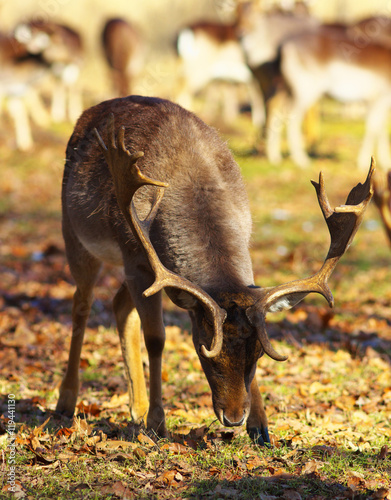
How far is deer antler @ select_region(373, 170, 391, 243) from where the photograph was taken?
588cm

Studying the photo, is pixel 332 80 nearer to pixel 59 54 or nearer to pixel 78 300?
pixel 59 54

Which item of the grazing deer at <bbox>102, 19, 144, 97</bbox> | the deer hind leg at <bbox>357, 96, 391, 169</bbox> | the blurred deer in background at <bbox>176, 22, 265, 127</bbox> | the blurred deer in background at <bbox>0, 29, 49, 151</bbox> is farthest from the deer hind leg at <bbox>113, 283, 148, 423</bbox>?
the grazing deer at <bbox>102, 19, 144, 97</bbox>

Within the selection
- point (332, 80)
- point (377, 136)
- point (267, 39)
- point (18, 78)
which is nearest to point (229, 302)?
point (377, 136)

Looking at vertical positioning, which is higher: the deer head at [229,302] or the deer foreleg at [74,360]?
the deer head at [229,302]

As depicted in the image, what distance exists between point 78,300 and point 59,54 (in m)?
13.8

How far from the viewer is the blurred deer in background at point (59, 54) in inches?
653

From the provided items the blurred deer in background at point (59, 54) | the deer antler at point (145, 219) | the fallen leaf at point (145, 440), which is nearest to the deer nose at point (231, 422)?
the deer antler at point (145, 219)

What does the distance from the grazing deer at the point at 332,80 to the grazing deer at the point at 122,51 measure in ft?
17.8

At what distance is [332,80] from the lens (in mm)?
16266

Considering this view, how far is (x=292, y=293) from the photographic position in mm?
3674

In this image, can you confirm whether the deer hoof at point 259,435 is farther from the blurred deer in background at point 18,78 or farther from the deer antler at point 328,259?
the blurred deer in background at point 18,78

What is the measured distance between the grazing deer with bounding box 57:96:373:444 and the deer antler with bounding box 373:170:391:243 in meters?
1.91

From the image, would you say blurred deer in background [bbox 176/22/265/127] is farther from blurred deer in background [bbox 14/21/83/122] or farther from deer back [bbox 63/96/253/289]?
deer back [bbox 63/96/253/289]

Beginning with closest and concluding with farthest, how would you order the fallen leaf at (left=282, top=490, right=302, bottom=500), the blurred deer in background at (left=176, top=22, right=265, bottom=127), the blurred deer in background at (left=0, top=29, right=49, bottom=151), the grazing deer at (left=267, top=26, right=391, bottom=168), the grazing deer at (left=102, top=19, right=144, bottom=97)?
the fallen leaf at (left=282, top=490, right=302, bottom=500)
the blurred deer in background at (left=0, top=29, right=49, bottom=151)
the grazing deer at (left=267, top=26, right=391, bottom=168)
the blurred deer in background at (left=176, top=22, right=265, bottom=127)
the grazing deer at (left=102, top=19, right=144, bottom=97)
